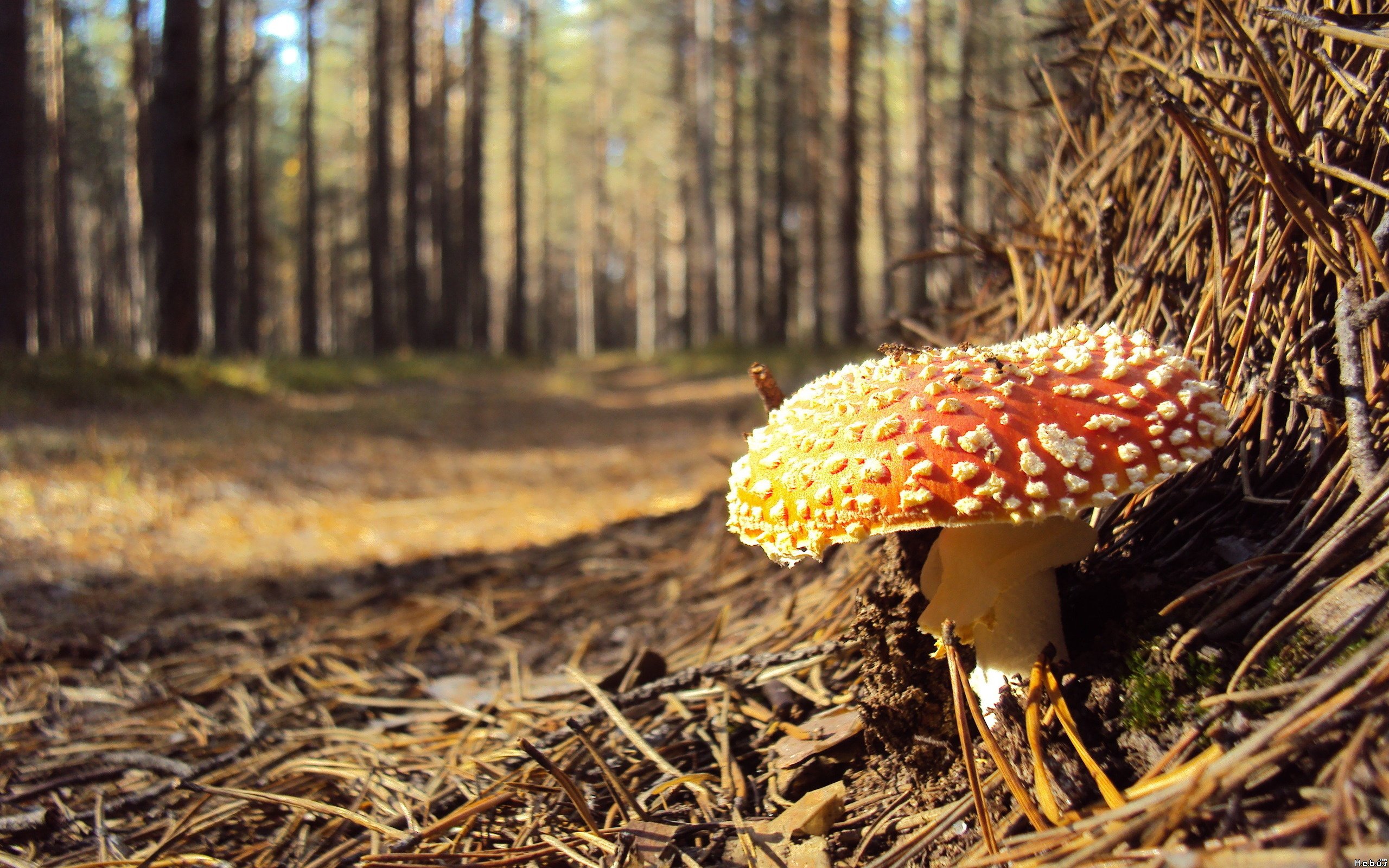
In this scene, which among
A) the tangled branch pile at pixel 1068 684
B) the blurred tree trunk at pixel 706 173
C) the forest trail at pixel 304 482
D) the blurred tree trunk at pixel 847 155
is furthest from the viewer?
the blurred tree trunk at pixel 706 173

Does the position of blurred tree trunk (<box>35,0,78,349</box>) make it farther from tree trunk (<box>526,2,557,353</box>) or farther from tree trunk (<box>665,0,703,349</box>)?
tree trunk (<box>665,0,703,349</box>)

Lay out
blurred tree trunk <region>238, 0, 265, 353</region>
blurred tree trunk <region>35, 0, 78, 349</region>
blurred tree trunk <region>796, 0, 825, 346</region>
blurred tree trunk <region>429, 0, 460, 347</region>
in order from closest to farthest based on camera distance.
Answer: blurred tree trunk <region>796, 0, 825, 346</region> → blurred tree trunk <region>429, 0, 460, 347</region> → blurred tree trunk <region>238, 0, 265, 353</region> → blurred tree trunk <region>35, 0, 78, 349</region>

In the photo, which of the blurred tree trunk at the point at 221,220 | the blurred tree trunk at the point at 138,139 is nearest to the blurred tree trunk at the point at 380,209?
the blurred tree trunk at the point at 221,220

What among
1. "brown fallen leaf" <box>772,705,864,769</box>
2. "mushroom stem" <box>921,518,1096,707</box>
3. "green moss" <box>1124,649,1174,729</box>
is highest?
"mushroom stem" <box>921,518,1096,707</box>

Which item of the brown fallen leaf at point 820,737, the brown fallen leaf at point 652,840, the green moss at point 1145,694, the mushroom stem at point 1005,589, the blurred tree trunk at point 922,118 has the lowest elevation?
the brown fallen leaf at point 652,840

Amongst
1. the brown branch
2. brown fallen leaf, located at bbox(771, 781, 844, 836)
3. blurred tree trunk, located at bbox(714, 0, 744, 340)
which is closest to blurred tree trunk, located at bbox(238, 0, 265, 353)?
blurred tree trunk, located at bbox(714, 0, 744, 340)

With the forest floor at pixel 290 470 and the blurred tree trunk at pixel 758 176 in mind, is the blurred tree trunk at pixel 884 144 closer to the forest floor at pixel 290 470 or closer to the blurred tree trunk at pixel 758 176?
the blurred tree trunk at pixel 758 176
